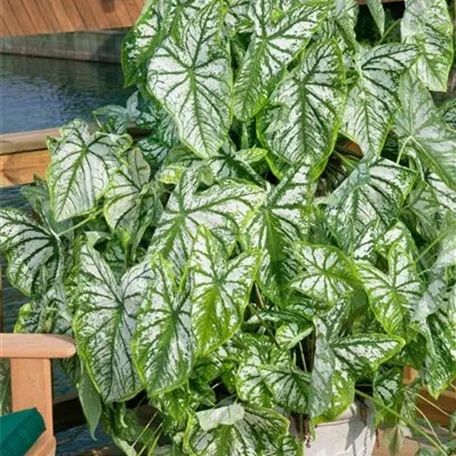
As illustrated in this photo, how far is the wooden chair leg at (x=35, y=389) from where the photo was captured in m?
1.71

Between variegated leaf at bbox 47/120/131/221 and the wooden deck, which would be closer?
variegated leaf at bbox 47/120/131/221

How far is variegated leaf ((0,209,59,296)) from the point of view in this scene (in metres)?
1.96

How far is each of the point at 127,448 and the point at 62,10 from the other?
155cm

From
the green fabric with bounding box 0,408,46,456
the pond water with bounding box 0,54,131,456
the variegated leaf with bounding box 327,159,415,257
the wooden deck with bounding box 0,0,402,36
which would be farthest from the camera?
the pond water with bounding box 0,54,131,456

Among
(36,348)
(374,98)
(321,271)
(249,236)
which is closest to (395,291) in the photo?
(321,271)

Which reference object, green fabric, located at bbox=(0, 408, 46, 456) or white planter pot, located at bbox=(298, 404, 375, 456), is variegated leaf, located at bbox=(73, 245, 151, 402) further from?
white planter pot, located at bbox=(298, 404, 375, 456)

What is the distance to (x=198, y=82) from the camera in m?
1.78

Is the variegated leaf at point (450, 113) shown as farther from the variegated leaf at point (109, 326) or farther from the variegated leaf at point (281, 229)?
the variegated leaf at point (109, 326)

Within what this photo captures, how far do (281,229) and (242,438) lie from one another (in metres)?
0.33

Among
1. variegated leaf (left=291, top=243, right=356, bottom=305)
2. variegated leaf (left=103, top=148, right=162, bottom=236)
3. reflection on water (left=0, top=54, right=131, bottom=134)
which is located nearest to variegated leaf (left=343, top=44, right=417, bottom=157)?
variegated leaf (left=291, top=243, right=356, bottom=305)

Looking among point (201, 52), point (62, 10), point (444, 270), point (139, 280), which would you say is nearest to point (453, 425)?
point (444, 270)

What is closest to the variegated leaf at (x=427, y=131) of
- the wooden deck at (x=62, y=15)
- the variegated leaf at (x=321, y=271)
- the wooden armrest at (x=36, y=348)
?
the variegated leaf at (x=321, y=271)

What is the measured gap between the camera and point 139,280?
172 cm

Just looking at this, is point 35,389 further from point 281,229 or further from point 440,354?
point 440,354
